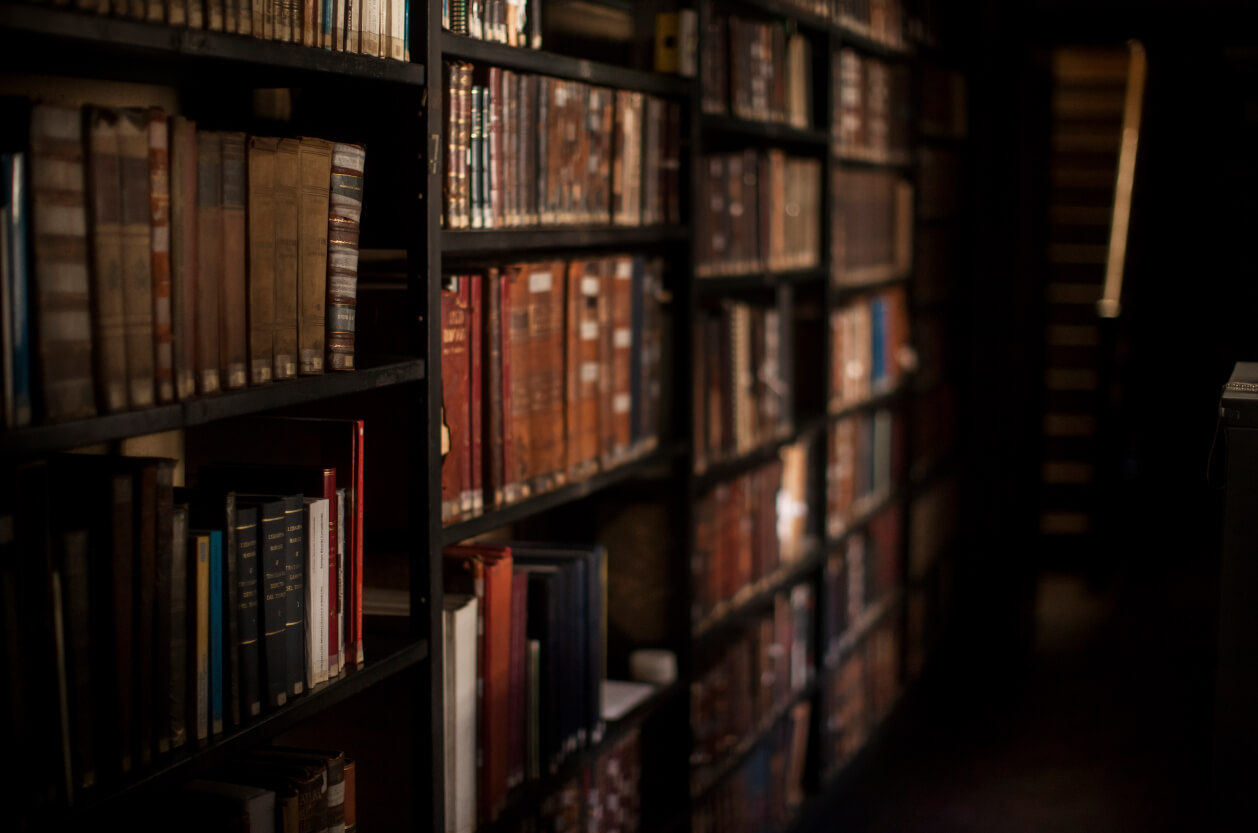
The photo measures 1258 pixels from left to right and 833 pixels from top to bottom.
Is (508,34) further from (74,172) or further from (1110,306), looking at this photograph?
(1110,306)

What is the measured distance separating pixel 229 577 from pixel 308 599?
0.14m

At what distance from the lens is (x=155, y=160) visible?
1192mm

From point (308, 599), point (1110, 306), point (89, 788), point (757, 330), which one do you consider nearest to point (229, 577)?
point (308, 599)

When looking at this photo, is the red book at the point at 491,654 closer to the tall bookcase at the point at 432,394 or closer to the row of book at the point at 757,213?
the tall bookcase at the point at 432,394

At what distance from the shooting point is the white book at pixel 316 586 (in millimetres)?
1459

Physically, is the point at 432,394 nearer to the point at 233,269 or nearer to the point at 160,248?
the point at 233,269

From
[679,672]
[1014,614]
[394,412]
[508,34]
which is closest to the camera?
[394,412]

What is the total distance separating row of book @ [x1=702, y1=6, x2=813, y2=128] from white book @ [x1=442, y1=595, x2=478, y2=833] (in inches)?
47.7

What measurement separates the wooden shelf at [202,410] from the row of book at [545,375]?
0.17m

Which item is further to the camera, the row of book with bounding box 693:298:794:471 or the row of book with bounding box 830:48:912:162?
the row of book with bounding box 830:48:912:162

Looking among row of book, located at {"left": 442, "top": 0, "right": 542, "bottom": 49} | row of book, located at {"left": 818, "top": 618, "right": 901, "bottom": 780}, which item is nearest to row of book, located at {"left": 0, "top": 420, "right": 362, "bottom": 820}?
row of book, located at {"left": 442, "top": 0, "right": 542, "bottom": 49}

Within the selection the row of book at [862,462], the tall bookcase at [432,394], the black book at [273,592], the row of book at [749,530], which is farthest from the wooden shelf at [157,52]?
the row of book at [862,462]

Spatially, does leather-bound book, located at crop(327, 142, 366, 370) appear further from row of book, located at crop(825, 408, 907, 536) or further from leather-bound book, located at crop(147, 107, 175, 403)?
row of book, located at crop(825, 408, 907, 536)

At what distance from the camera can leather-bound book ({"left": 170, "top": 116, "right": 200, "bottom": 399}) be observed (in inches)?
48.0
